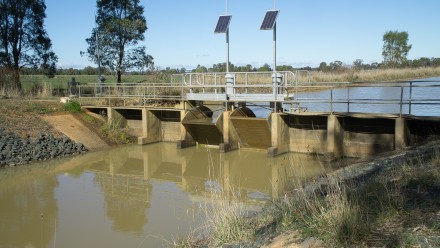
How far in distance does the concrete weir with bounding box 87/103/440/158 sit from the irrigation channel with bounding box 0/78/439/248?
1.83 ft

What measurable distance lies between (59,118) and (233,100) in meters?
8.83

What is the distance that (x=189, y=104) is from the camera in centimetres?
1956

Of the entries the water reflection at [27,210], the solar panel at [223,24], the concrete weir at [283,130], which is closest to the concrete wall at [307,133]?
the concrete weir at [283,130]

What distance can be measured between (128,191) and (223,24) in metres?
9.03

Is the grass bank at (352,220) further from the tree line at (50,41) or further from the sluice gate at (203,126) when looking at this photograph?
the tree line at (50,41)

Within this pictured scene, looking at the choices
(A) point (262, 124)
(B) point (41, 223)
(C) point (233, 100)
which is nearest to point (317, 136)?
(A) point (262, 124)

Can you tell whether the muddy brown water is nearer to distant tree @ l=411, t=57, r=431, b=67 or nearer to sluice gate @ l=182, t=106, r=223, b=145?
sluice gate @ l=182, t=106, r=223, b=145

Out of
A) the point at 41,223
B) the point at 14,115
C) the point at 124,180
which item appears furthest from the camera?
the point at 14,115

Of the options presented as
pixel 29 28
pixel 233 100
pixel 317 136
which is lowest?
pixel 317 136

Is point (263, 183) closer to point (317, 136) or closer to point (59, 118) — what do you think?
point (317, 136)

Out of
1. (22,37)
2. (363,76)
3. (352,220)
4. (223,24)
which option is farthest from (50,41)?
(363,76)

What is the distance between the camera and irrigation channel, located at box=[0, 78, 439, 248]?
28.6 feet

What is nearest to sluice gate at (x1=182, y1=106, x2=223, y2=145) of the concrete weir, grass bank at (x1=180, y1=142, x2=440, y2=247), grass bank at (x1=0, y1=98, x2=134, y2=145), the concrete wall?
the concrete weir

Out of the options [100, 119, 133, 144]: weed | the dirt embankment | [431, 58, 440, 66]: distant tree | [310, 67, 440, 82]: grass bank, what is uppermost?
[431, 58, 440, 66]: distant tree
